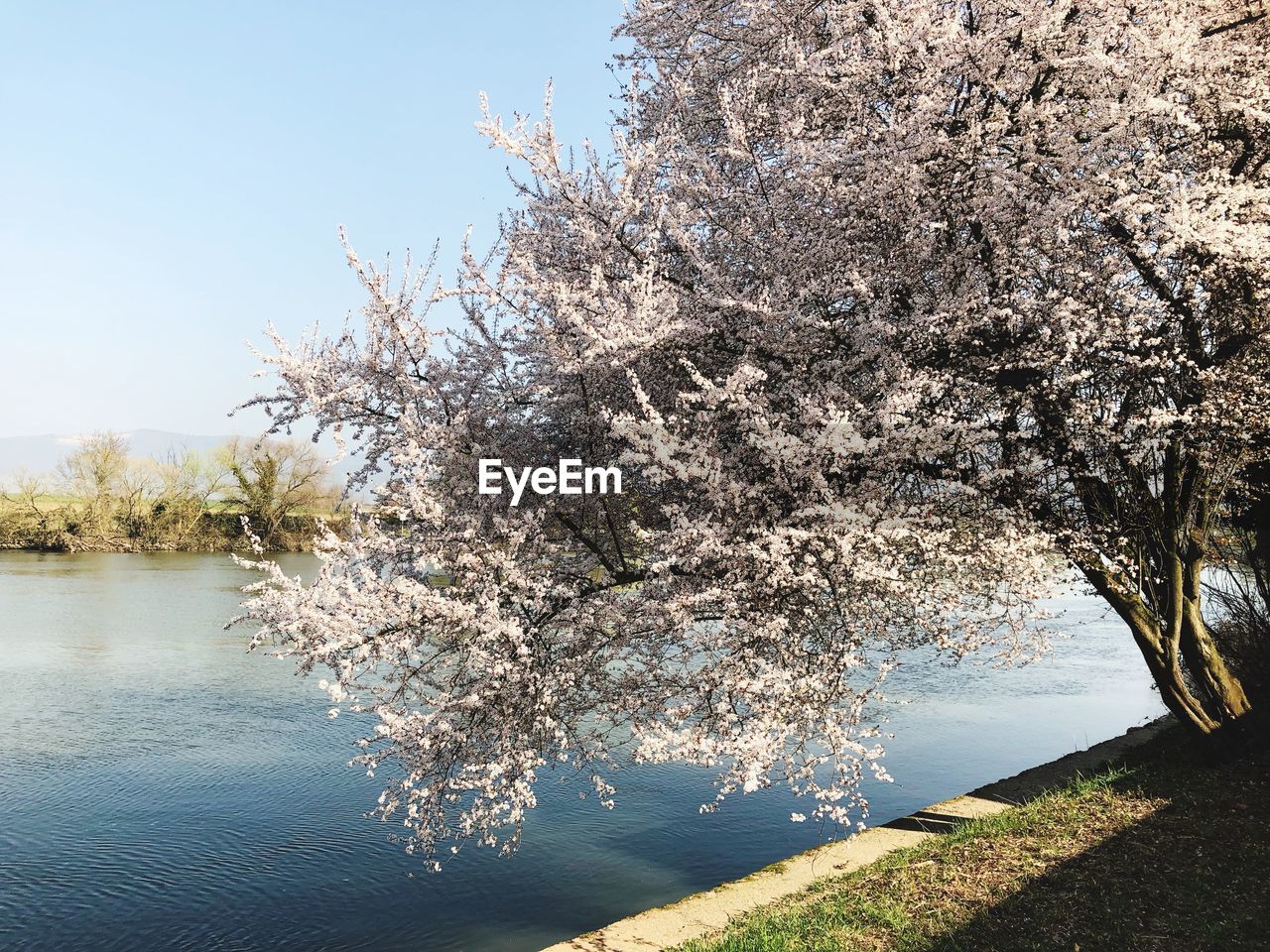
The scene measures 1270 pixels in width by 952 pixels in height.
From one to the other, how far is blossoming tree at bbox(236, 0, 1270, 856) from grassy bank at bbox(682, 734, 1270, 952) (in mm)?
794

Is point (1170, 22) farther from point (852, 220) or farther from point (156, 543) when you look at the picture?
point (156, 543)

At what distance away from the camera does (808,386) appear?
609 cm

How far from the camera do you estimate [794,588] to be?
5863 millimetres

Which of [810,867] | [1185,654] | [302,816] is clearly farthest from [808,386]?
[302,816]

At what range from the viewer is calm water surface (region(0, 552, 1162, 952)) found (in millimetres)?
7792

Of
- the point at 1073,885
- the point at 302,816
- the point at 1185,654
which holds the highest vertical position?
the point at 1185,654

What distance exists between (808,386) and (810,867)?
11.6ft

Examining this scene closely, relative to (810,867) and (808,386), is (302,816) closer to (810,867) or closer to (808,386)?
(810,867)

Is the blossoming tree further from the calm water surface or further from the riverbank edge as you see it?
the calm water surface

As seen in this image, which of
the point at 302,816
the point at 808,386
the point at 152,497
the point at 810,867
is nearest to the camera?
the point at 808,386

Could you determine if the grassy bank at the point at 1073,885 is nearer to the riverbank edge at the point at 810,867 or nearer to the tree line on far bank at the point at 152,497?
the riverbank edge at the point at 810,867

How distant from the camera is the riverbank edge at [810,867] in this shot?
5527 mm

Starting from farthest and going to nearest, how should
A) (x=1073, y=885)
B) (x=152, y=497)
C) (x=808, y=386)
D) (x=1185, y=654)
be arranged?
(x=152, y=497) < (x=1185, y=654) < (x=808, y=386) < (x=1073, y=885)

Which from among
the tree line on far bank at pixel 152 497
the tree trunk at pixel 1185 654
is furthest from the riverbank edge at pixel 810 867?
the tree line on far bank at pixel 152 497
